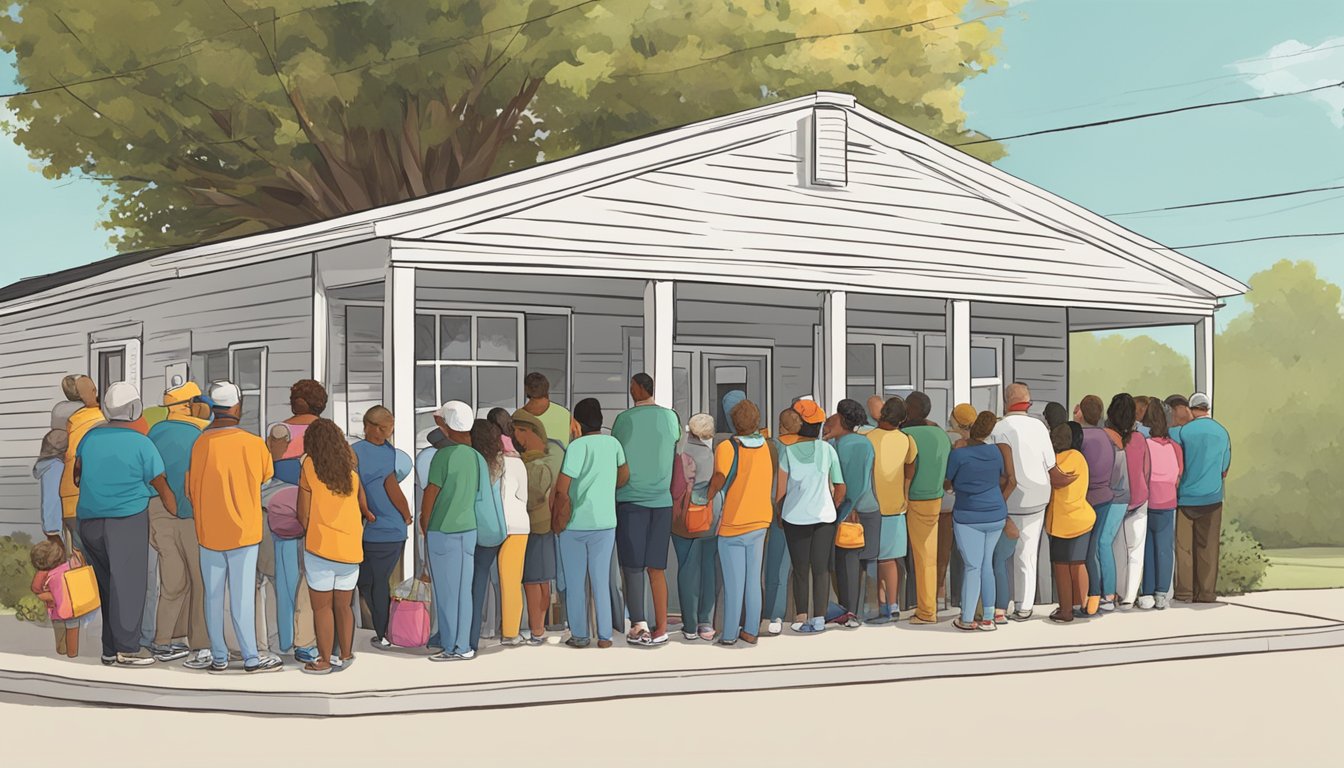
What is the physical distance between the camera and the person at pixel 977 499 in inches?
494

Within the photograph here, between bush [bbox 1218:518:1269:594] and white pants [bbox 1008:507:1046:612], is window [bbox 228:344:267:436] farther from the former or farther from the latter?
bush [bbox 1218:518:1269:594]

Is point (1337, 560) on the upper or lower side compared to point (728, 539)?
lower

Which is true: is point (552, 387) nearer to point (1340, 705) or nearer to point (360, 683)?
point (360, 683)

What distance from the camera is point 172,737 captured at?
9023 millimetres

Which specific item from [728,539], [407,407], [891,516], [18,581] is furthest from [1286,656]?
[18,581]

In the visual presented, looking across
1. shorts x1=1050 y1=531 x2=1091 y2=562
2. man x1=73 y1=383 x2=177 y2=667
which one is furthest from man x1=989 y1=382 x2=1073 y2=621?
man x1=73 y1=383 x2=177 y2=667

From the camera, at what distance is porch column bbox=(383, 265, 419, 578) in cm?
1278

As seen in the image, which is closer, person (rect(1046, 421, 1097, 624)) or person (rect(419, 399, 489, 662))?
person (rect(419, 399, 489, 662))

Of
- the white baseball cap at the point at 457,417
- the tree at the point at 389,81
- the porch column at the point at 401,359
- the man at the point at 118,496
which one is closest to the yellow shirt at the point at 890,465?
the white baseball cap at the point at 457,417

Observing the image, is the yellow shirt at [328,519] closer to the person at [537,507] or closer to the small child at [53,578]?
the person at [537,507]

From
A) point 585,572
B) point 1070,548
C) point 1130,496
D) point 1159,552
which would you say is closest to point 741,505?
point 585,572

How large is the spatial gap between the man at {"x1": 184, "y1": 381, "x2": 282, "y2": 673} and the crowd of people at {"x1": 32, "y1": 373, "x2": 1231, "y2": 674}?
0.02 meters

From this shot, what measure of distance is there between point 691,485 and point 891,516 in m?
1.90

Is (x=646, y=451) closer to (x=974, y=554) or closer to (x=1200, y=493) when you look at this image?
(x=974, y=554)
